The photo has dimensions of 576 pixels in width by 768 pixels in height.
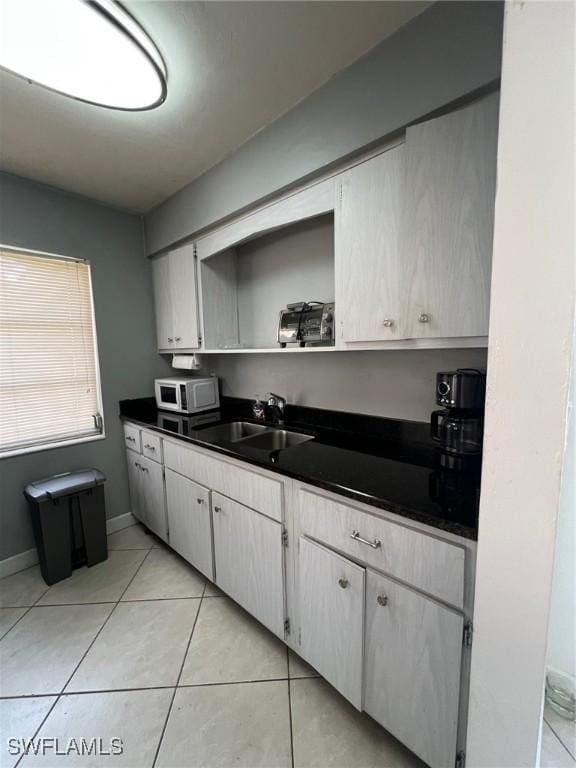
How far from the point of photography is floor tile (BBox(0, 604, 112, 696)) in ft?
4.50

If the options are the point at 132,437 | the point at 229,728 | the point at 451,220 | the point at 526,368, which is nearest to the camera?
the point at 526,368

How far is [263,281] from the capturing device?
7.22 ft

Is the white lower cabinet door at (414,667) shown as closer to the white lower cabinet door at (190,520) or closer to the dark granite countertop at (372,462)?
the dark granite countertop at (372,462)

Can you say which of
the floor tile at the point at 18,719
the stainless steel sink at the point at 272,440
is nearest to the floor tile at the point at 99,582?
the floor tile at the point at 18,719

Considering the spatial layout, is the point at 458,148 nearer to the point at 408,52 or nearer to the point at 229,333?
the point at 408,52

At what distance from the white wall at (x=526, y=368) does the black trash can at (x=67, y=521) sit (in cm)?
226

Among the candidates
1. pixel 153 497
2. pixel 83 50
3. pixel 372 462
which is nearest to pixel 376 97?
pixel 83 50

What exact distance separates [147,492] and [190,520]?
0.62 meters

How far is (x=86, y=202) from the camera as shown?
2.28 meters

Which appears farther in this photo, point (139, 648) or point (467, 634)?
point (139, 648)

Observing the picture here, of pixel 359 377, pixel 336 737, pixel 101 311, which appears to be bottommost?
pixel 336 737

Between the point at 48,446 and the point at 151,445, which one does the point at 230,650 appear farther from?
the point at 48,446

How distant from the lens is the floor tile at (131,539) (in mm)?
2339

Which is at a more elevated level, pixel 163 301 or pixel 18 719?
pixel 163 301
